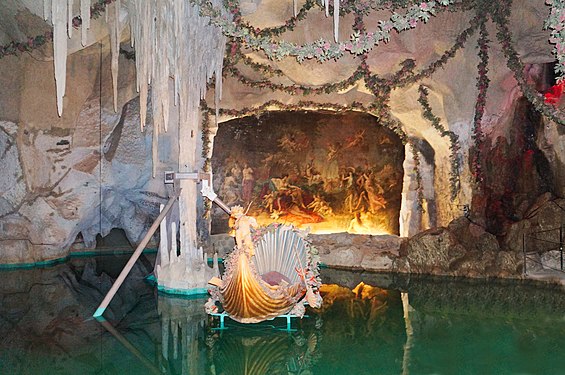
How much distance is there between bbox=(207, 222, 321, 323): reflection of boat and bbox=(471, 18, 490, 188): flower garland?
5.85 metres

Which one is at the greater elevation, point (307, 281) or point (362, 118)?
point (362, 118)

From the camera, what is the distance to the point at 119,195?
13.8 metres

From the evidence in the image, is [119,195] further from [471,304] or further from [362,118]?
[471,304]

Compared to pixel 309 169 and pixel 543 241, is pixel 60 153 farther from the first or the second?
pixel 543 241

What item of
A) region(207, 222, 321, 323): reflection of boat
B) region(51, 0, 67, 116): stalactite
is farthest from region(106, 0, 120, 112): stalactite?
region(207, 222, 321, 323): reflection of boat

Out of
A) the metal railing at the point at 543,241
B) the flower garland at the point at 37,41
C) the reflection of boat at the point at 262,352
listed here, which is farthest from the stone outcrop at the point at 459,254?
the flower garland at the point at 37,41

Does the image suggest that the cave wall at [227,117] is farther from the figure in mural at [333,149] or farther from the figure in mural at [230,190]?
the figure in mural at [333,149]

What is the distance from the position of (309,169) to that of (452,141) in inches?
183

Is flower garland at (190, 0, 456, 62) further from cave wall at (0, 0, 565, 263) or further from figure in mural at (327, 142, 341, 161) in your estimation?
figure in mural at (327, 142, 341, 161)

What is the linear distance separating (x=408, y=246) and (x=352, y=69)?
3.85 meters

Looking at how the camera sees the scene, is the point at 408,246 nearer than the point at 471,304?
No

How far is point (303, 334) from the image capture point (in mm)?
6070

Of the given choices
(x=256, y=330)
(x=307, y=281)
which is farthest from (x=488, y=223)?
(x=256, y=330)

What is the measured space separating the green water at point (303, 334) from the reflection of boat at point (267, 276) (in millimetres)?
269
